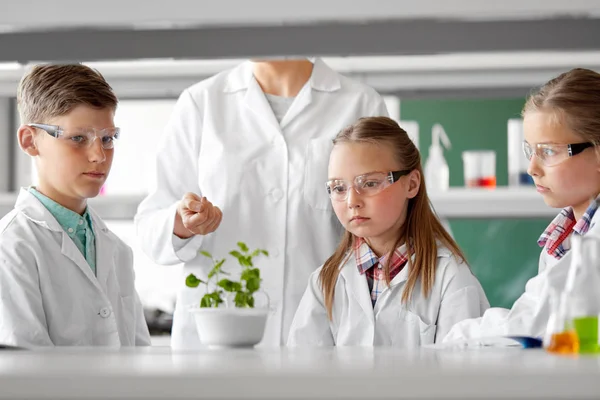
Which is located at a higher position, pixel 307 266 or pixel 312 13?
pixel 312 13

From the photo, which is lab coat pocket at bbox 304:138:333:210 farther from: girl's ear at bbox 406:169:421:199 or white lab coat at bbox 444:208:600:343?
white lab coat at bbox 444:208:600:343

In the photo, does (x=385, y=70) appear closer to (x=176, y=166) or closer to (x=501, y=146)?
(x=501, y=146)

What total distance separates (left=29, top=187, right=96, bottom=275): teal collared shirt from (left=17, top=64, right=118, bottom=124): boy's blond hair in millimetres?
204

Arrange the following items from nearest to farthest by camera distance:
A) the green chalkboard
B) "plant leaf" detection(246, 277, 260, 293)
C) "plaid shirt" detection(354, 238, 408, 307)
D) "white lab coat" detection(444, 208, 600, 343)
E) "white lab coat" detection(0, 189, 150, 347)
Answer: "white lab coat" detection(444, 208, 600, 343) → "plant leaf" detection(246, 277, 260, 293) → "white lab coat" detection(0, 189, 150, 347) → "plaid shirt" detection(354, 238, 408, 307) → the green chalkboard

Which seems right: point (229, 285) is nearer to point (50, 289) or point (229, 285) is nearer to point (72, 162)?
point (50, 289)

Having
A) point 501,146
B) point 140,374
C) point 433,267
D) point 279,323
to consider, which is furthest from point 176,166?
point 501,146

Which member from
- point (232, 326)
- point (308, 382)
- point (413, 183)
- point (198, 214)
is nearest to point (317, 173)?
point (413, 183)

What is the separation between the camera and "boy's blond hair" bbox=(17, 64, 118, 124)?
1.94m

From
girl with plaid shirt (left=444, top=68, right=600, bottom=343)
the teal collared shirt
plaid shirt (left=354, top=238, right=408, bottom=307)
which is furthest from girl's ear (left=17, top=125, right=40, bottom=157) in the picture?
girl with plaid shirt (left=444, top=68, right=600, bottom=343)

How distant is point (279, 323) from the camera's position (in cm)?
214

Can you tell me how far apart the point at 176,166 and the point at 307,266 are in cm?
47

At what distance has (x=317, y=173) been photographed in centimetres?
219

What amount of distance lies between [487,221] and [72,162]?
2429 mm

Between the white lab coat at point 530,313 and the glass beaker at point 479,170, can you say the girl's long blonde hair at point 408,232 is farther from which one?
the glass beaker at point 479,170
